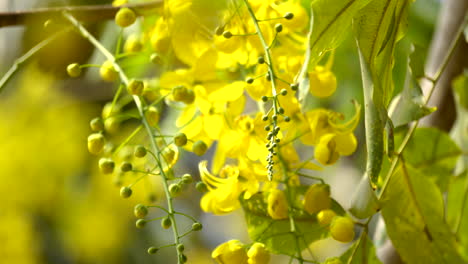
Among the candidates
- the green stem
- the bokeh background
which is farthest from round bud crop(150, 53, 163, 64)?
the bokeh background

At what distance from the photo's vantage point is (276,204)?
57 centimetres

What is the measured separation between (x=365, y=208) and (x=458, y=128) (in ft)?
1.37

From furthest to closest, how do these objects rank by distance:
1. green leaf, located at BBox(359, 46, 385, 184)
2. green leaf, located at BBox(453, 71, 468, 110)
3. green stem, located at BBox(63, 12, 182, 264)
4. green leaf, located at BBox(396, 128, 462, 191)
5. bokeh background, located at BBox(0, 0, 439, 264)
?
bokeh background, located at BBox(0, 0, 439, 264) < green leaf, located at BBox(453, 71, 468, 110) < green leaf, located at BBox(396, 128, 462, 191) < green stem, located at BBox(63, 12, 182, 264) < green leaf, located at BBox(359, 46, 385, 184)

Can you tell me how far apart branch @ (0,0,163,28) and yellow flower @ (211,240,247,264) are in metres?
0.28

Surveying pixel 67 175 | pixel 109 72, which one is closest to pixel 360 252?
pixel 109 72

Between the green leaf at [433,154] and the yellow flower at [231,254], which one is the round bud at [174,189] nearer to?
the yellow flower at [231,254]

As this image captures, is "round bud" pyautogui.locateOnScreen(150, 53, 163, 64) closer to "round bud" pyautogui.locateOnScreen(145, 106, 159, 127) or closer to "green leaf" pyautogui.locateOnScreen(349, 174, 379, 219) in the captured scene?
"round bud" pyautogui.locateOnScreen(145, 106, 159, 127)

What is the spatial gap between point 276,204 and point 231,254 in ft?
0.22

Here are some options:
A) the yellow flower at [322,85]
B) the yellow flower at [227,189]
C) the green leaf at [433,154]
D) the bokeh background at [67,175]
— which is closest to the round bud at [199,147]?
the yellow flower at [227,189]

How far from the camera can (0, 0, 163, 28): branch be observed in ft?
2.13

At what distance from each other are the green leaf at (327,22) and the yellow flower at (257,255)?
6.1 inches

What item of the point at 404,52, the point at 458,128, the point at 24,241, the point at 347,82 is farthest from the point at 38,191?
the point at 458,128

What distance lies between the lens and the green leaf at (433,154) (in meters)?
0.75

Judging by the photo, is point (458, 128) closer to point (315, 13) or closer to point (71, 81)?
point (315, 13)
